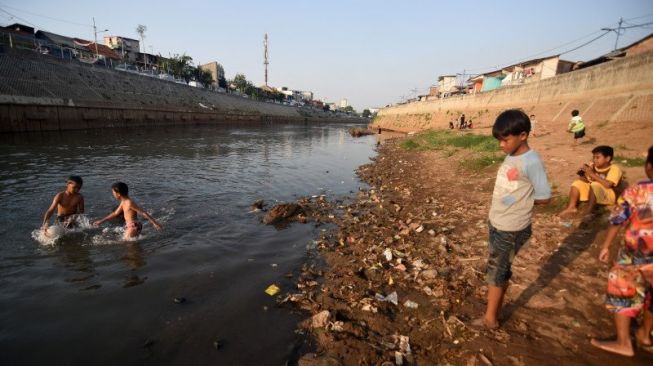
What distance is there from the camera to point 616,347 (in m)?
3.01

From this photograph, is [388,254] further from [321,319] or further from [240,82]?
[240,82]

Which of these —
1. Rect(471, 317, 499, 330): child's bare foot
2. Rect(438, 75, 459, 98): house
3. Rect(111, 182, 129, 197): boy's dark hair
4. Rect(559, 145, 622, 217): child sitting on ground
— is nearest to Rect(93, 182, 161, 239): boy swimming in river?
Rect(111, 182, 129, 197): boy's dark hair

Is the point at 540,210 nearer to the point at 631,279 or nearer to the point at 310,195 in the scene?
the point at 631,279

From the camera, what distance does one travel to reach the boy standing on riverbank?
3041mm

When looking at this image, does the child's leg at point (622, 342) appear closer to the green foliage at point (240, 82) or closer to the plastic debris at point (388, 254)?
the plastic debris at point (388, 254)

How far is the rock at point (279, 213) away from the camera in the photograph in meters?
8.23

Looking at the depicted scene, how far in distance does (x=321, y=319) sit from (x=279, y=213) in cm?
473

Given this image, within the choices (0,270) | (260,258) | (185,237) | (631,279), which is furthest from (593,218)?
(0,270)

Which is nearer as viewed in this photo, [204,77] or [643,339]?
[643,339]

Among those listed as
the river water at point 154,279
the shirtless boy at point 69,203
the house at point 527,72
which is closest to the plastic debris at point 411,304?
the river water at point 154,279

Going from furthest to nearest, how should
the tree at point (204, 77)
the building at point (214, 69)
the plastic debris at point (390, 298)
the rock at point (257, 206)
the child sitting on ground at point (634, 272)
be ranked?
the building at point (214, 69) → the tree at point (204, 77) → the rock at point (257, 206) → the plastic debris at point (390, 298) → the child sitting on ground at point (634, 272)

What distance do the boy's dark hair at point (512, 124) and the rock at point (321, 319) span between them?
2987 mm

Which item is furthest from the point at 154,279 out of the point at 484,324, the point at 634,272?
the point at 634,272

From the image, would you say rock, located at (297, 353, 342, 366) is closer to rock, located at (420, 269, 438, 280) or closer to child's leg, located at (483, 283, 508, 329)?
child's leg, located at (483, 283, 508, 329)
